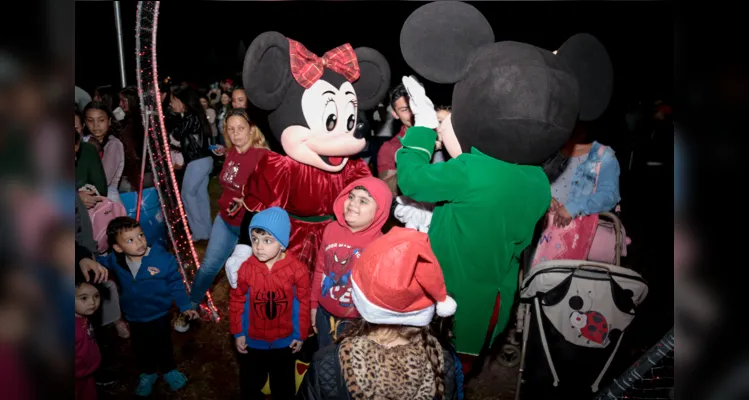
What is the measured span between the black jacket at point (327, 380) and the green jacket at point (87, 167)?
6.72 feet

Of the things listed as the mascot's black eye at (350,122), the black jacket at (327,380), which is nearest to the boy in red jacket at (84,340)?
the black jacket at (327,380)

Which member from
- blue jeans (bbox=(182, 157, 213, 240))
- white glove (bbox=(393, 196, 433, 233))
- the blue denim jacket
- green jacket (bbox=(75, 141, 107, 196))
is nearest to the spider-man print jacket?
white glove (bbox=(393, 196, 433, 233))

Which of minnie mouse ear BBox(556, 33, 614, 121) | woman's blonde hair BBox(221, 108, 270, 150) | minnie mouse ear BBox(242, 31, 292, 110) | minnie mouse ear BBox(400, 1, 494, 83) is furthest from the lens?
woman's blonde hair BBox(221, 108, 270, 150)

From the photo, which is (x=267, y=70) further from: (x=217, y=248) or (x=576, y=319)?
(x=576, y=319)

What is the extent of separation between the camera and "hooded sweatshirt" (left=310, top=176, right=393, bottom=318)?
219 centimetres

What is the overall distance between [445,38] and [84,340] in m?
1.78

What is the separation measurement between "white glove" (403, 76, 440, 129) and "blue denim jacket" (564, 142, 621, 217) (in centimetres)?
112

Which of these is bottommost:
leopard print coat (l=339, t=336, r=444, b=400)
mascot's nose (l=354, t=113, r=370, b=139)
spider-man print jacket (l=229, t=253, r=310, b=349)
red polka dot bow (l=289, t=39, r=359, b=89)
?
spider-man print jacket (l=229, t=253, r=310, b=349)

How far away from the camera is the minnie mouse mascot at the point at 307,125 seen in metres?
2.22

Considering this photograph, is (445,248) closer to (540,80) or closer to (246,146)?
(540,80)

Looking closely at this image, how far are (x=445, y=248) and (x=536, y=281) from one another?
0.65m

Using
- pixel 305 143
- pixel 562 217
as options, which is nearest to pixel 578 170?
pixel 562 217

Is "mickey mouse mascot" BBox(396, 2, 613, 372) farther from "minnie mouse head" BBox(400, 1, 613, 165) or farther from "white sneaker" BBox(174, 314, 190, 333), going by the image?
"white sneaker" BBox(174, 314, 190, 333)

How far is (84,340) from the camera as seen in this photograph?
1.98m
